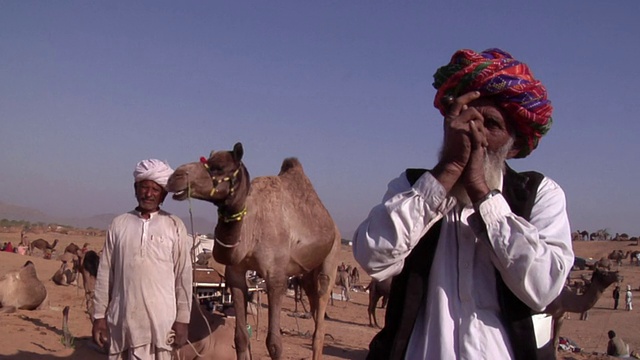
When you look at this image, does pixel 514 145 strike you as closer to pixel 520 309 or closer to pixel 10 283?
pixel 520 309

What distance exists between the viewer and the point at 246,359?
7379mm

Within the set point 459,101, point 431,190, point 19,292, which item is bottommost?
point 19,292

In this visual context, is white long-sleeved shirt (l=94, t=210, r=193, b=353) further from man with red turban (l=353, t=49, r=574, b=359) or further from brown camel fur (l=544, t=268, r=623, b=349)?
man with red turban (l=353, t=49, r=574, b=359)

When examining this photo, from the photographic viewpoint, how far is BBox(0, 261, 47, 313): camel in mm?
12641

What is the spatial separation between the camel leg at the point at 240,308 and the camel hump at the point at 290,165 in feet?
6.74

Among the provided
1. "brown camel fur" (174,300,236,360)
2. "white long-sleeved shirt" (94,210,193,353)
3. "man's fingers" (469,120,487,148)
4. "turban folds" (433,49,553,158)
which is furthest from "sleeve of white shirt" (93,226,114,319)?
"man's fingers" (469,120,487,148)

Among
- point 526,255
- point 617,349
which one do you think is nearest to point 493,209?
point 526,255

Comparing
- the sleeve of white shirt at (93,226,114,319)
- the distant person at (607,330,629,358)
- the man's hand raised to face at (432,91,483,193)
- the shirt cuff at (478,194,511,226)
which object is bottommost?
the distant person at (607,330,629,358)

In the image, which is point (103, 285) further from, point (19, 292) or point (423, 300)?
point (19, 292)

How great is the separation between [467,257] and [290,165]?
7.48 m

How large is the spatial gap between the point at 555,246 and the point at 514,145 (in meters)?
0.47

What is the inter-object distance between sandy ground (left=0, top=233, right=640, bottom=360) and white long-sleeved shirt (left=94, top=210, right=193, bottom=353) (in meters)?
4.28

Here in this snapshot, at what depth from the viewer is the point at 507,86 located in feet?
7.18

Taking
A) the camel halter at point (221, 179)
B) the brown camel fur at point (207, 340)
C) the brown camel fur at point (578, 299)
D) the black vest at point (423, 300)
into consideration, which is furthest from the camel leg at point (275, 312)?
Result: the black vest at point (423, 300)
